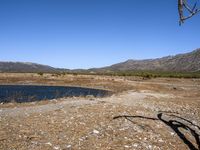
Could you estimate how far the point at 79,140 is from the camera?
12578 millimetres

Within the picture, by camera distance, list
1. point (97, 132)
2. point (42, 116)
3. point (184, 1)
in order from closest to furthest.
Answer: point (184, 1), point (97, 132), point (42, 116)

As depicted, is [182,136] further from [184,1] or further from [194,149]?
[184,1]

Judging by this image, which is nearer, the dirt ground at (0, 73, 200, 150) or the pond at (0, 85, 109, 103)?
the dirt ground at (0, 73, 200, 150)

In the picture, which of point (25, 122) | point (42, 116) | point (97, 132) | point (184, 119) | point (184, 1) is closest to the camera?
point (184, 1)

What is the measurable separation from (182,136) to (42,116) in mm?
7154

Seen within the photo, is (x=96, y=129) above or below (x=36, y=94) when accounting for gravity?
above

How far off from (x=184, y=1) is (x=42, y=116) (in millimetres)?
9602

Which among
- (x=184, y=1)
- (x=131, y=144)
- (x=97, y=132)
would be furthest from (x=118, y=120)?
(x=184, y=1)

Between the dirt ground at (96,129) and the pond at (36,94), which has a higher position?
the dirt ground at (96,129)

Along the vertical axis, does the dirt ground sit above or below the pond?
above

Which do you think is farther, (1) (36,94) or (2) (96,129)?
(1) (36,94)

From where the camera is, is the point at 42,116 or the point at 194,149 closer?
the point at 194,149

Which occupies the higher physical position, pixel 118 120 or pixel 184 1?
pixel 184 1

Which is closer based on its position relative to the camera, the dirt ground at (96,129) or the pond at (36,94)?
the dirt ground at (96,129)
